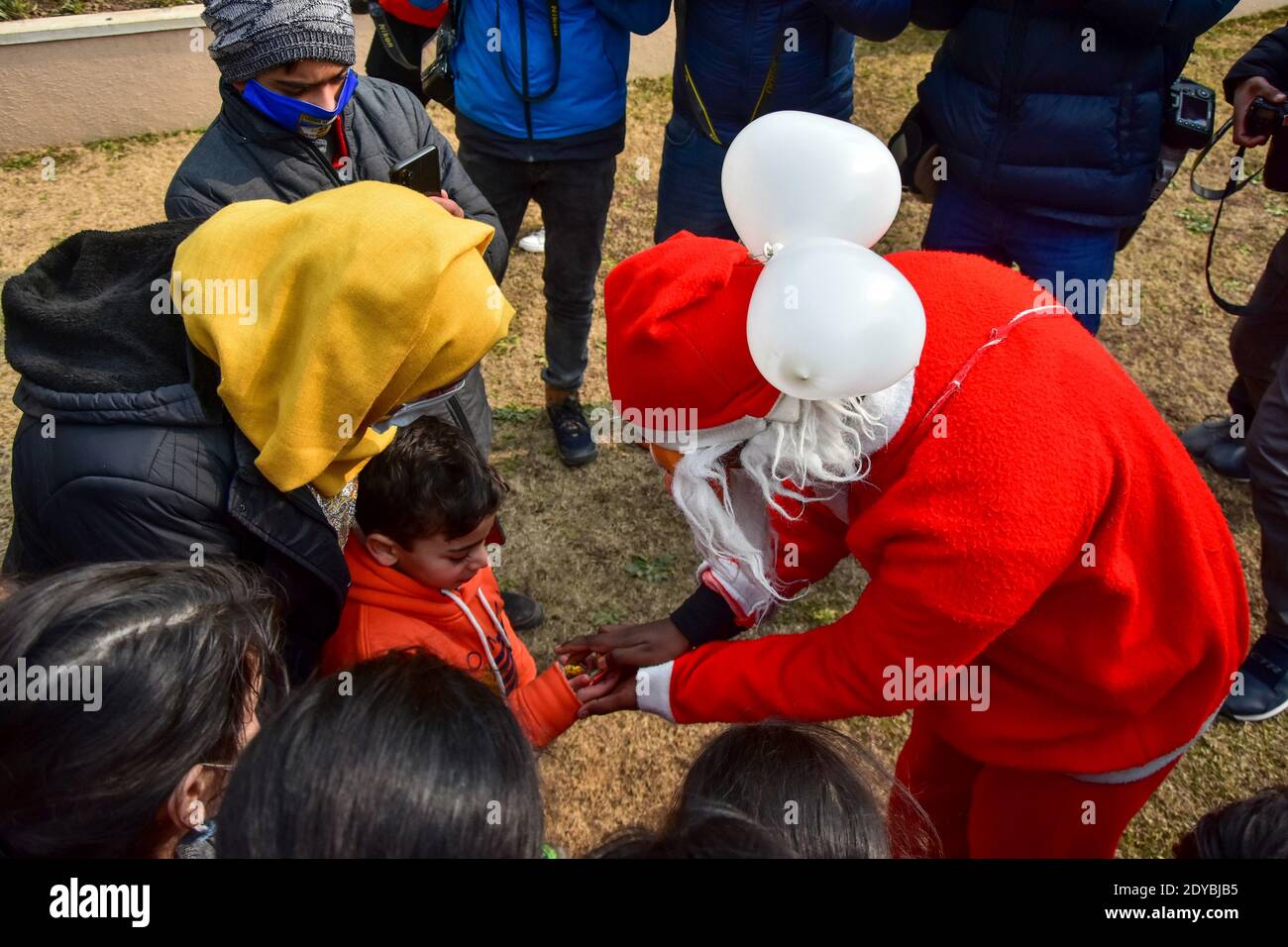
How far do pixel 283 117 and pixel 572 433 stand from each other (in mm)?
1680

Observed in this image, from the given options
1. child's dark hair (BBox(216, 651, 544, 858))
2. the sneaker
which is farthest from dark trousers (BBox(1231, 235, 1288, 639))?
child's dark hair (BBox(216, 651, 544, 858))

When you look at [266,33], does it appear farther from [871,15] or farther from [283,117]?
[871,15]

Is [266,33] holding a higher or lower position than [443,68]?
higher

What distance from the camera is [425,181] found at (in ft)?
7.80

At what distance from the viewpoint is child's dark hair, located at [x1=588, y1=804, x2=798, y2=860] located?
1044 millimetres

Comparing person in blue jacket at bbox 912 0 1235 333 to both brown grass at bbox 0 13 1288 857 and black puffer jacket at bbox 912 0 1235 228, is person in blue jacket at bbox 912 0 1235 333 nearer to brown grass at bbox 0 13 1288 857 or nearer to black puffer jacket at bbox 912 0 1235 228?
black puffer jacket at bbox 912 0 1235 228

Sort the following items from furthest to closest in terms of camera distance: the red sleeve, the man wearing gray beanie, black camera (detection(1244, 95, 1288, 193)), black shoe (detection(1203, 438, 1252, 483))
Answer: black shoe (detection(1203, 438, 1252, 483)), black camera (detection(1244, 95, 1288, 193)), the man wearing gray beanie, the red sleeve

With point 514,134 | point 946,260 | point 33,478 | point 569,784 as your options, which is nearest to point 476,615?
point 569,784

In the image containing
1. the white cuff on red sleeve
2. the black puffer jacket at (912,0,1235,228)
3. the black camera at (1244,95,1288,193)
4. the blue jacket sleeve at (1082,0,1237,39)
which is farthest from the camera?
the black camera at (1244,95,1288,193)

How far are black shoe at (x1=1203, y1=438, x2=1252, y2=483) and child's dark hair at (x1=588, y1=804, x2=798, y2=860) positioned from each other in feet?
10.3

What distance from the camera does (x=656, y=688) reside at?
5.86 feet

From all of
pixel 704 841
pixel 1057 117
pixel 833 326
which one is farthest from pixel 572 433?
pixel 704 841

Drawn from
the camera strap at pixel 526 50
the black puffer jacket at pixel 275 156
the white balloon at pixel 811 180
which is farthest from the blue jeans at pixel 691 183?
the white balloon at pixel 811 180

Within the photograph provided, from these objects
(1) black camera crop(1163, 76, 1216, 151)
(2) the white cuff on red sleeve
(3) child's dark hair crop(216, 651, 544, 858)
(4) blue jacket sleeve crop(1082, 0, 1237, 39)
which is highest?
(4) blue jacket sleeve crop(1082, 0, 1237, 39)
